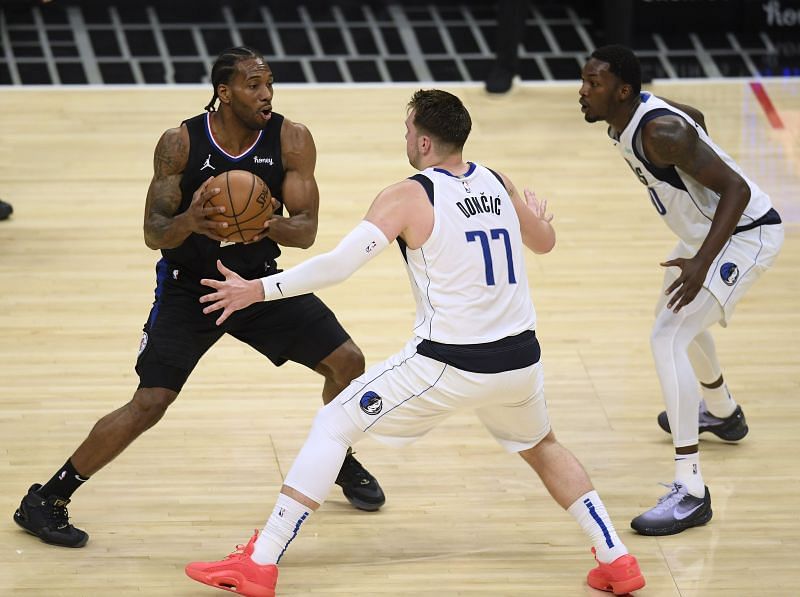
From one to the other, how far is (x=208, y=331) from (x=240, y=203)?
529 millimetres

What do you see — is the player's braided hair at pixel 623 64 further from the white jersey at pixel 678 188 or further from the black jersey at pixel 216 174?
the black jersey at pixel 216 174

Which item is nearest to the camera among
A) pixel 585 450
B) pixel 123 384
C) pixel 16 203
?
pixel 585 450

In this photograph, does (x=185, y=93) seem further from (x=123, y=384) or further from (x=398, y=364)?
(x=398, y=364)

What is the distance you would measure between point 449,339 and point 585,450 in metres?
1.48

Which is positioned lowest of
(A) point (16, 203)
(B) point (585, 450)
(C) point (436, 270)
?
(B) point (585, 450)

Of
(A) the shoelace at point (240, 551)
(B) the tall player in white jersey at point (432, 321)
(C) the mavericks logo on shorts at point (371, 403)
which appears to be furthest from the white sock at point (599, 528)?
(A) the shoelace at point (240, 551)

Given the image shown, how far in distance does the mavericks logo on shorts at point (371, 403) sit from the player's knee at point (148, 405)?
0.74 meters

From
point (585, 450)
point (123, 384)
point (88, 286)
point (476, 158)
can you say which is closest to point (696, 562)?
point (585, 450)

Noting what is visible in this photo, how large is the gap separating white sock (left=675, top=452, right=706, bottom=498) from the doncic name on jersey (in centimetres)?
129

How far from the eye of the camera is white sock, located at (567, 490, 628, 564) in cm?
446

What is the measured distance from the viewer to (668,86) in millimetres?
10125

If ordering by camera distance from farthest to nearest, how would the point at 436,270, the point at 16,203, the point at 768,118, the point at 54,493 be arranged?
the point at 768,118 < the point at 16,203 < the point at 54,493 < the point at 436,270

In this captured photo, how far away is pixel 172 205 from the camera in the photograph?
15.4 feet

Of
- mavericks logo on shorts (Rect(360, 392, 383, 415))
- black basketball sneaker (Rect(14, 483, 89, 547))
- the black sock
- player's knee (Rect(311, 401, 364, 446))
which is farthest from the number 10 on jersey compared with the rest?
black basketball sneaker (Rect(14, 483, 89, 547))
